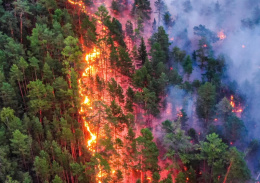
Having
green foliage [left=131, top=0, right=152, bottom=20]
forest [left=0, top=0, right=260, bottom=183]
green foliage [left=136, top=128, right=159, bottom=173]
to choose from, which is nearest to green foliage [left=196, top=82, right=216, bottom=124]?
forest [left=0, top=0, right=260, bottom=183]

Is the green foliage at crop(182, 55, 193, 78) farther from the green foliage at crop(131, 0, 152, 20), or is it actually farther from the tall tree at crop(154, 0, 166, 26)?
the tall tree at crop(154, 0, 166, 26)

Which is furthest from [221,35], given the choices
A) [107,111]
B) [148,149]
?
[148,149]

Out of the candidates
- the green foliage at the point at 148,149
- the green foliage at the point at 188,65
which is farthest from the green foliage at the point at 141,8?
the green foliage at the point at 148,149

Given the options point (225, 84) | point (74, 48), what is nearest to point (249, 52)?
point (225, 84)

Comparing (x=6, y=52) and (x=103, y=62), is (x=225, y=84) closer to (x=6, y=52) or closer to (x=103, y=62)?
(x=103, y=62)

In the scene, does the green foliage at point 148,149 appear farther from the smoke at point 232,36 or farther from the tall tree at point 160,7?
the tall tree at point 160,7

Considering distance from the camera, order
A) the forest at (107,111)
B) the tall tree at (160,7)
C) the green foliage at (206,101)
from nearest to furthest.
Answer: the forest at (107,111) → the green foliage at (206,101) → the tall tree at (160,7)

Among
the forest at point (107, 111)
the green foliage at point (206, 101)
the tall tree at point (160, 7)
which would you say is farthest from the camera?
the tall tree at point (160, 7)

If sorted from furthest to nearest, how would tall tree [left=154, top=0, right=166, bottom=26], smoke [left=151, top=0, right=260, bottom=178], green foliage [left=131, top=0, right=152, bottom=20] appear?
tall tree [left=154, top=0, right=166, bottom=26] → green foliage [left=131, top=0, right=152, bottom=20] → smoke [left=151, top=0, right=260, bottom=178]
